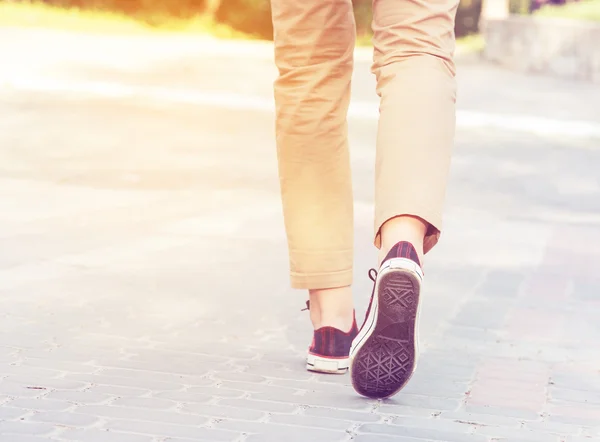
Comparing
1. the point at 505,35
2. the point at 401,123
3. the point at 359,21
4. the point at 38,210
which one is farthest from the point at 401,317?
the point at 359,21

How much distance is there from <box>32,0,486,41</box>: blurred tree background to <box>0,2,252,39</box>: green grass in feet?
0.72

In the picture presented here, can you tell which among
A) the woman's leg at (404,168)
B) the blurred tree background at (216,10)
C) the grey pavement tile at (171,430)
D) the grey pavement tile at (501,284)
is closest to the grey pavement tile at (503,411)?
the woman's leg at (404,168)

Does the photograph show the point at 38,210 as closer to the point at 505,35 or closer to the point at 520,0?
the point at 505,35

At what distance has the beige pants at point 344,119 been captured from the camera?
2.54m

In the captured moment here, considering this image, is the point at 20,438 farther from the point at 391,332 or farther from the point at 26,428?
the point at 391,332

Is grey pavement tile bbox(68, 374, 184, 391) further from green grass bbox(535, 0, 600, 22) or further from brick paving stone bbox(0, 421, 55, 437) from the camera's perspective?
green grass bbox(535, 0, 600, 22)

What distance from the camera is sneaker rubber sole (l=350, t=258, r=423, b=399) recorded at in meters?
2.40

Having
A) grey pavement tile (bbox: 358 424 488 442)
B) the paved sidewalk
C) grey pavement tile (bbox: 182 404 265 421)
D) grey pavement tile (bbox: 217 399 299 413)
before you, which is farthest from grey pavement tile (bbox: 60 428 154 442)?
grey pavement tile (bbox: 358 424 488 442)

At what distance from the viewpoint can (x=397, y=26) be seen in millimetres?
2568

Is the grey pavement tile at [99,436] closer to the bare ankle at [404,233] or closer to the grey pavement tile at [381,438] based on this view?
the grey pavement tile at [381,438]

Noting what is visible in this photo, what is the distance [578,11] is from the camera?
63.3 feet

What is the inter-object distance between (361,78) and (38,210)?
9941 mm

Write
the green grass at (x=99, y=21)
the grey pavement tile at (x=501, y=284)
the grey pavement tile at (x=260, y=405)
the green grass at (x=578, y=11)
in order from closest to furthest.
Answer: the grey pavement tile at (x=260, y=405)
the grey pavement tile at (x=501, y=284)
the green grass at (x=578, y=11)
the green grass at (x=99, y=21)

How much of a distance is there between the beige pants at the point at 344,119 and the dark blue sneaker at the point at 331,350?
123mm
